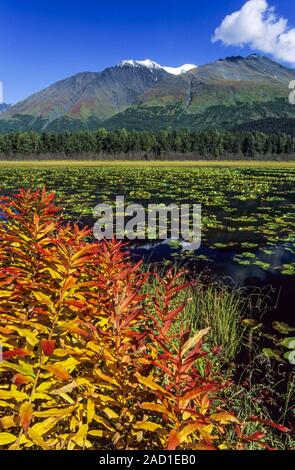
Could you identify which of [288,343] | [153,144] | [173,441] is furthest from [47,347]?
[153,144]

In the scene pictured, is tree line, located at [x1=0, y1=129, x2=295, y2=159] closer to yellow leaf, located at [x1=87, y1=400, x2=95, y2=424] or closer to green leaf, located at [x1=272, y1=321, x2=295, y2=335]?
green leaf, located at [x1=272, y1=321, x2=295, y2=335]

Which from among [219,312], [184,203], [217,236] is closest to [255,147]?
[184,203]

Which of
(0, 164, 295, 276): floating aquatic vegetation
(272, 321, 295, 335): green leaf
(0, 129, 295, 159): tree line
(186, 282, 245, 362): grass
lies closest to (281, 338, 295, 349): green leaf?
(272, 321, 295, 335): green leaf

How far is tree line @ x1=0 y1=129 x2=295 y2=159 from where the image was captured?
112m

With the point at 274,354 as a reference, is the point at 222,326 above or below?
above

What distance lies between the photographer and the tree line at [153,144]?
112 meters

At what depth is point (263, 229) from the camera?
15.6 m

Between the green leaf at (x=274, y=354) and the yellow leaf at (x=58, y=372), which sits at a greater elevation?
the yellow leaf at (x=58, y=372)

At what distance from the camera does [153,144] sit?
11675 centimetres

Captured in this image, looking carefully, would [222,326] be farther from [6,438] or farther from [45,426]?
[6,438]

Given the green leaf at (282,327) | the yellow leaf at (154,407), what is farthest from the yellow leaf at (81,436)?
the green leaf at (282,327)

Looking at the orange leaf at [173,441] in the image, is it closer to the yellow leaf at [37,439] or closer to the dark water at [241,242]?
the yellow leaf at [37,439]

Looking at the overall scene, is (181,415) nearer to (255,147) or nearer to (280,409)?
(280,409)

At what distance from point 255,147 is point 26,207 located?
409 feet
